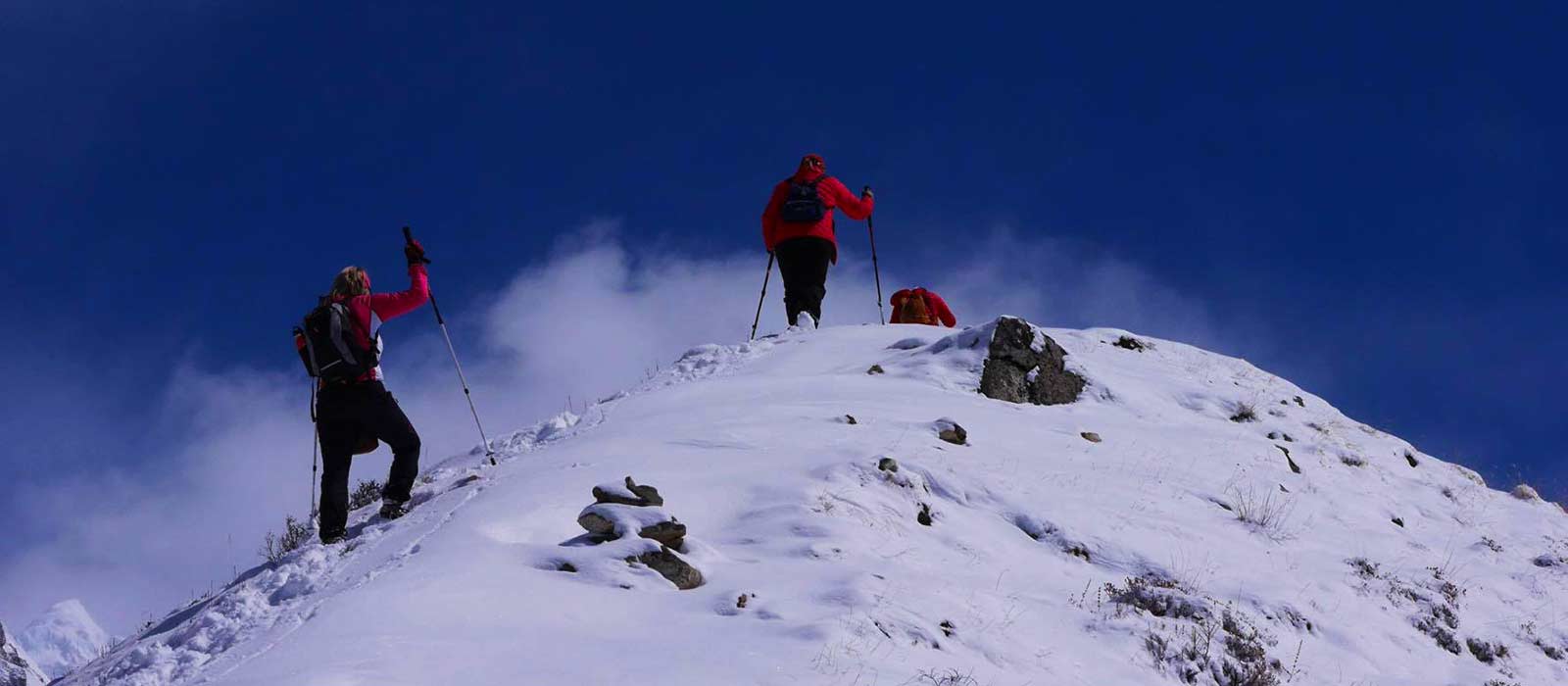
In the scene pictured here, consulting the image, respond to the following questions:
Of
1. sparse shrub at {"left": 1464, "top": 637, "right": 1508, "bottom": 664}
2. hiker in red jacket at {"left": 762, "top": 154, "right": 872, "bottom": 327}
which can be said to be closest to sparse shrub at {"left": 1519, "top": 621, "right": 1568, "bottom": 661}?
sparse shrub at {"left": 1464, "top": 637, "right": 1508, "bottom": 664}

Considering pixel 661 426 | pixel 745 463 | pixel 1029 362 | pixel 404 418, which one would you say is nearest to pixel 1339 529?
pixel 1029 362

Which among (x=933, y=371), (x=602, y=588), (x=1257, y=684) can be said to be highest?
(x=933, y=371)

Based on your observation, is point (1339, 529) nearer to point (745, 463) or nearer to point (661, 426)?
point (745, 463)

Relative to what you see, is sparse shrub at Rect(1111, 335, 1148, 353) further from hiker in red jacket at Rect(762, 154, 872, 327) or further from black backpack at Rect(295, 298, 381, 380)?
black backpack at Rect(295, 298, 381, 380)

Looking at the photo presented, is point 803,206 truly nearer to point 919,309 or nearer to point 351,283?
→ point 919,309

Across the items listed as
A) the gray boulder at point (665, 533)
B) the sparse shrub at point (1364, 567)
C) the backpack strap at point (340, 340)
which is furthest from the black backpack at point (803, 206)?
the gray boulder at point (665, 533)

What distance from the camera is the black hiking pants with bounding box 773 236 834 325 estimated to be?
16.3m

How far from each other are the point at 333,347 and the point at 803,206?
8360 mm

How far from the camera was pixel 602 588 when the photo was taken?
675 cm

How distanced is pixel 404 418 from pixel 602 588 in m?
3.07

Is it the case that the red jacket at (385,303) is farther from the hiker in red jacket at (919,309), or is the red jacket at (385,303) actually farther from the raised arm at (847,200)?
the hiker in red jacket at (919,309)

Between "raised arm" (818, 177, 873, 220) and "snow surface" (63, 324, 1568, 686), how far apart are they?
3.66 m

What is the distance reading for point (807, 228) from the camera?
16.1m

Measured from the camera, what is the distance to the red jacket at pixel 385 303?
884 centimetres
